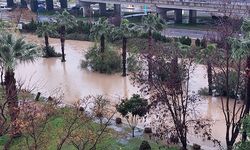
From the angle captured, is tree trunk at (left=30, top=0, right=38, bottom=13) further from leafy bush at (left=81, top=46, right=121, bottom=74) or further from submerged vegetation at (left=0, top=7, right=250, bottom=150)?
submerged vegetation at (left=0, top=7, right=250, bottom=150)

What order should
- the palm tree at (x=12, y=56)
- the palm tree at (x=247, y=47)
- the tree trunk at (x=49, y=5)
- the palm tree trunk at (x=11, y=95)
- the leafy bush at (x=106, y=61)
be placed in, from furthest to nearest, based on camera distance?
1. the tree trunk at (x=49, y=5)
2. the leafy bush at (x=106, y=61)
3. the palm tree at (x=12, y=56)
4. the palm tree trunk at (x=11, y=95)
5. the palm tree at (x=247, y=47)

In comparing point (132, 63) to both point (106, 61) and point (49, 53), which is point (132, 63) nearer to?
point (106, 61)

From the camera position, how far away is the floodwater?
43.0 meters

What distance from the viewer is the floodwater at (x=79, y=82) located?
43.0 m

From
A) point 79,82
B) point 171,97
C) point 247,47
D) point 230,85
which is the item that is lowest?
point 79,82

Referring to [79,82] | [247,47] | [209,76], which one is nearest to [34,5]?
[79,82]

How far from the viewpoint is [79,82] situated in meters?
51.5

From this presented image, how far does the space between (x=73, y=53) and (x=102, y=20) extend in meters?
13.1

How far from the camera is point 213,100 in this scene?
43.9 metres

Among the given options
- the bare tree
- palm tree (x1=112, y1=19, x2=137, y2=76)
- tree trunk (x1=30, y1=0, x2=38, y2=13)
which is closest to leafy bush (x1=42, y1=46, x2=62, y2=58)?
palm tree (x1=112, y1=19, x2=137, y2=76)

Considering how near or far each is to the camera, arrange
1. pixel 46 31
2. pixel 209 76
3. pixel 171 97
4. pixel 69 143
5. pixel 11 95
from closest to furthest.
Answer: pixel 11 95, pixel 69 143, pixel 171 97, pixel 209 76, pixel 46 31

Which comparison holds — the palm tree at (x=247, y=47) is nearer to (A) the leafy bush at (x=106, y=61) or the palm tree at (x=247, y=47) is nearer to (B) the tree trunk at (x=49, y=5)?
(A) the leafy bush at (x=106, y=61)

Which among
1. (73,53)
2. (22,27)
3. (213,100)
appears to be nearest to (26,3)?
(22,27)

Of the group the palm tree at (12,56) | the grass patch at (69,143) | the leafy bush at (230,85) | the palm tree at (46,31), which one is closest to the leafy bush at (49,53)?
the palm tree at (46,31)
